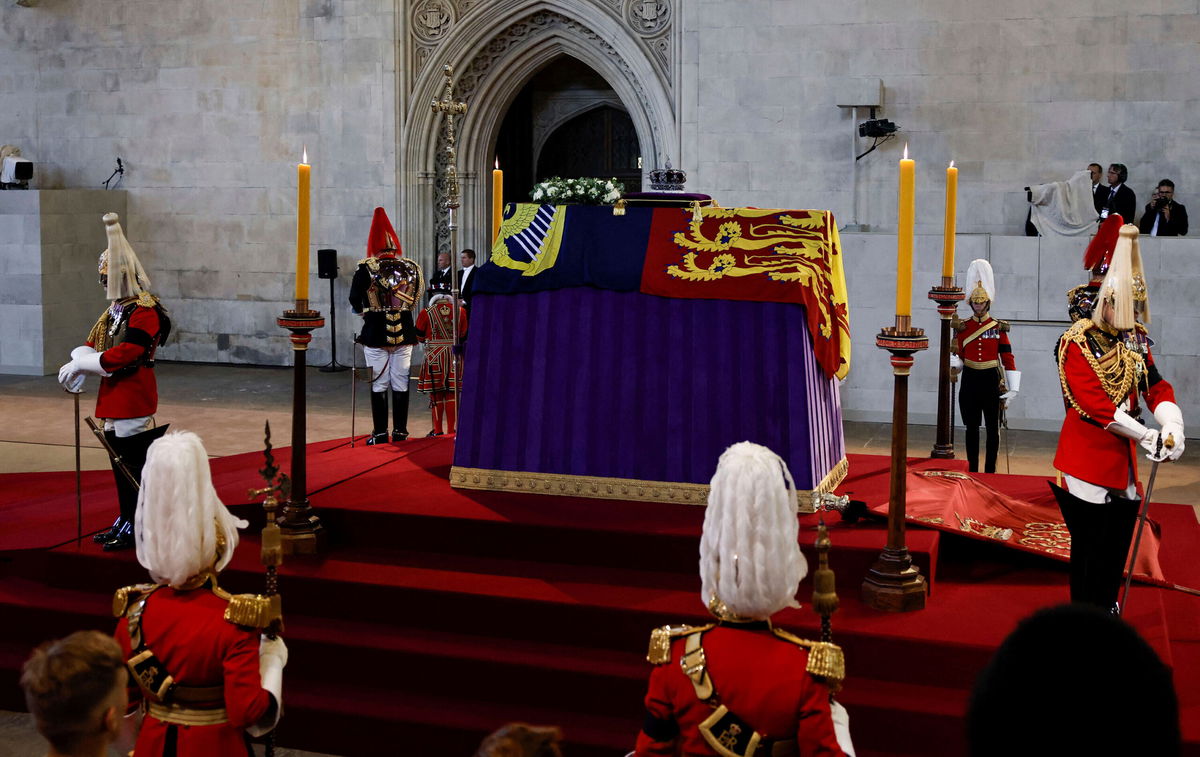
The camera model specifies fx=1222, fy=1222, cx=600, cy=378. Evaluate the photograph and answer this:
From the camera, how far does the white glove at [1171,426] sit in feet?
14.8

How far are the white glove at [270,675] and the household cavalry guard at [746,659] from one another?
931mm

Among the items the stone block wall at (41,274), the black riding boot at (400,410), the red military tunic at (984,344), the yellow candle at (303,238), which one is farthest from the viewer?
the stone block wall at (41,274)

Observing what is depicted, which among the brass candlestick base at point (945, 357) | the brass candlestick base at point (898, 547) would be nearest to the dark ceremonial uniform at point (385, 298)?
the brass candlestick base at point (945, 357)

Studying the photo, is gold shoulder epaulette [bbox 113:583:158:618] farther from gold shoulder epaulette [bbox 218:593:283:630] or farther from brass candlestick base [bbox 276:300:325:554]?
brass candlestick base [bbox 276:300:325:554]

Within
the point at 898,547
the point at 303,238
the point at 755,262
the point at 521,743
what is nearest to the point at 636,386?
the point at 755,262

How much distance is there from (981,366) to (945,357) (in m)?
1.25

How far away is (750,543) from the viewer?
2631mm

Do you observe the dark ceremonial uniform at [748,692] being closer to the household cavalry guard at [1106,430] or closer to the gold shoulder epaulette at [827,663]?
the gold shoulder epaulette at [827,663]

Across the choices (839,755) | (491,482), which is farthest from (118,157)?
(839,755)

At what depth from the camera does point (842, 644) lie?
171 inches

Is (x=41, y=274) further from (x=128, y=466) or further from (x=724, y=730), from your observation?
(x=724, y=730)

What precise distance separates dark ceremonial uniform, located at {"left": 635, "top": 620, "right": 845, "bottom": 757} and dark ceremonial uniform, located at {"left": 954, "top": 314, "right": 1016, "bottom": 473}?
212 inches

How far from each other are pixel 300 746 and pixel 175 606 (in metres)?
1.71

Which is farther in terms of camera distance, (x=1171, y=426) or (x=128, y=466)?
(x=128, y=466)
